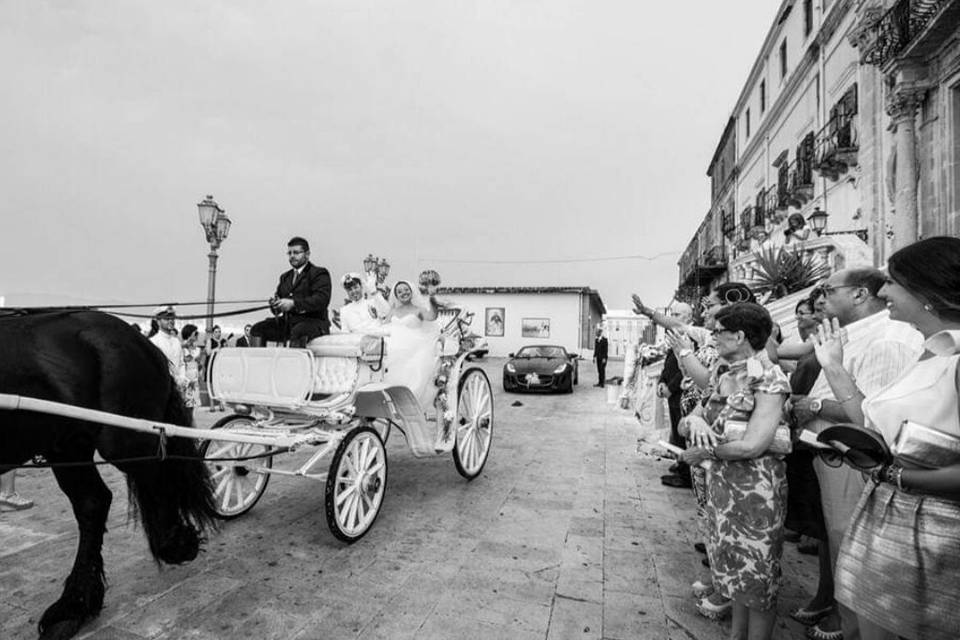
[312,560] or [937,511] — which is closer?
[937,511]

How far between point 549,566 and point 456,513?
1.13 m

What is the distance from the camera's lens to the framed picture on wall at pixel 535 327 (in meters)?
27.8

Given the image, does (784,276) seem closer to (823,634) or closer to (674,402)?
(674,402)

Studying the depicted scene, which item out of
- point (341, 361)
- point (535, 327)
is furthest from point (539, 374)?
point (535, 327)

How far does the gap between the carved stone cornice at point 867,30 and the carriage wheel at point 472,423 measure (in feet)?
35.9

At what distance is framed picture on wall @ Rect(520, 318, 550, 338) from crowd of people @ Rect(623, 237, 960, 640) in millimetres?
24230

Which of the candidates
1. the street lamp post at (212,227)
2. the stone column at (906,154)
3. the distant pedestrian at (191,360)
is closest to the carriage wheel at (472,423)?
the distant pedestrian at (191,360)

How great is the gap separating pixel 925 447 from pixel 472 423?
4078 millimetres

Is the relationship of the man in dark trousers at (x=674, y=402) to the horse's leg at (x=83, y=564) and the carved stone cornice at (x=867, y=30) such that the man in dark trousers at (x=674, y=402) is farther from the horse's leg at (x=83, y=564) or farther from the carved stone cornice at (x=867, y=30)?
the carved stone cornice at (x=867, y=30)

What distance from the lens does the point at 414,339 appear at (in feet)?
14.0

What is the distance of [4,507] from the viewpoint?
397 centimetres

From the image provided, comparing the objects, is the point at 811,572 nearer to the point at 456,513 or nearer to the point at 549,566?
the point at 549,566

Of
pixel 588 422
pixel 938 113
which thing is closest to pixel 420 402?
pixel 588 422

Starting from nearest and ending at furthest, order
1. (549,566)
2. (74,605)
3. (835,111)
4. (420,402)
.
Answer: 1. (74,605)
2. (549,566)
3. (420,402)
4. (835,111)
